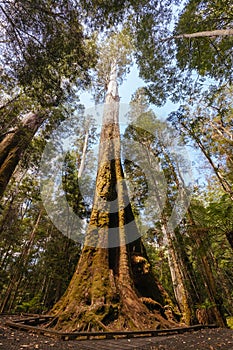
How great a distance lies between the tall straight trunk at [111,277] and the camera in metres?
3.34

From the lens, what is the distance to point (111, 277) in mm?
4070

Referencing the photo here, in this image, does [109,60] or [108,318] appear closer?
[108,318]

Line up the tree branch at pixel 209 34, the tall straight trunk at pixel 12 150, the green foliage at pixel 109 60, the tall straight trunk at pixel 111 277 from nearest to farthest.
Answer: the tall straight trunk at pixel 111 277 → the tree branch at pixel 209 34 → the tall straight trunk at pixel 12 150 → the green foliage at pixel 109 60

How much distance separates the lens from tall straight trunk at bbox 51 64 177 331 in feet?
11.0

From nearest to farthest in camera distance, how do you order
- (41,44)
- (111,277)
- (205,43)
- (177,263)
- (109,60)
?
1. (111,277)
2. (41,44)
3. (205,43)
4. (177,263)
5. (109,60)

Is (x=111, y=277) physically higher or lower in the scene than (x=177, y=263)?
lower

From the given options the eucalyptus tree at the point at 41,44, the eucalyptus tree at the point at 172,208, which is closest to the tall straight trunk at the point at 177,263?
the eucalyptus tree at the point at 172,208

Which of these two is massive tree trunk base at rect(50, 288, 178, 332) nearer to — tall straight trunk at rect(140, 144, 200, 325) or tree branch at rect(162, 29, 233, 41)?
tall straight trunk at rect(140, 144, 200, 325)

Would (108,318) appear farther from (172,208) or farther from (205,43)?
(205,43)

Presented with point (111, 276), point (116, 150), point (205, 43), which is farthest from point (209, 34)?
point (111, 276)

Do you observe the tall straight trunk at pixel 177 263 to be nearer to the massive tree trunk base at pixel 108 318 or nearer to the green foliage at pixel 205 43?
the massive tree trunk base at pixel 108 318

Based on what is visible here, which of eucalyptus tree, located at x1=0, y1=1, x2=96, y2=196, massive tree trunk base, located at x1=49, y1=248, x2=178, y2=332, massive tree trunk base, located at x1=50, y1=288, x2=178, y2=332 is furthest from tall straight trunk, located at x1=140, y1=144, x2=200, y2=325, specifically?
eucalyptus tree, located at x1=0, y1=1, x2=96, y2=196

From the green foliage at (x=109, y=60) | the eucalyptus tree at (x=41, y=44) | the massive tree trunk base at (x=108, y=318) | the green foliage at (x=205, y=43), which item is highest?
the green foliage at (x=109, y=60)

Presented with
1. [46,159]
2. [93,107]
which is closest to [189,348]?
[46,159]
